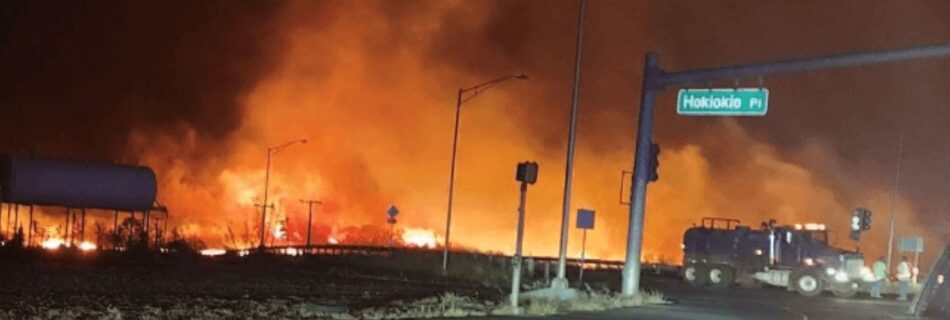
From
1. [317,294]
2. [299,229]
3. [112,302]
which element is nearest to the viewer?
[112,302]

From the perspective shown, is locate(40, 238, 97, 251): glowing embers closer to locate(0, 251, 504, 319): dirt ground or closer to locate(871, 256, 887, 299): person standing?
locate(0, 251, 504, 319): dirt ground

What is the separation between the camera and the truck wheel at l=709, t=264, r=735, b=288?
4806 cm

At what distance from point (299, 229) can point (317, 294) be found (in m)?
50.0

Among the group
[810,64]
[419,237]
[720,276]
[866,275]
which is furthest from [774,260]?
[419,237]

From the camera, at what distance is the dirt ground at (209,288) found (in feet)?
71.7

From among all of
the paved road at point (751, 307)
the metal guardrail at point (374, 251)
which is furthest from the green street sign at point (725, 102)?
the metal guardrail at point (374, 251)

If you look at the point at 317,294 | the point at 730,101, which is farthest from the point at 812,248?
the point at 317,294

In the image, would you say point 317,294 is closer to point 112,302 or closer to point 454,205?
point 112,302

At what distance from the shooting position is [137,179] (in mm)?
53250

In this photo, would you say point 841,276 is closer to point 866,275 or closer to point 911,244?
point 866,275

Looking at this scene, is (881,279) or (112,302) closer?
(112,302)

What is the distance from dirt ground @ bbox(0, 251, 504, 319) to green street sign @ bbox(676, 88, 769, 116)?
6517mm

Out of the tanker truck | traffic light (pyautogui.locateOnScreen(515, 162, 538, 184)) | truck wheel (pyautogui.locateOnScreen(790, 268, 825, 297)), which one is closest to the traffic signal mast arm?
traffic light (pyautogui.locateOnScreen(515, 162, 538, 184))

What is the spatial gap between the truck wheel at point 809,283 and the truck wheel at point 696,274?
14.2ft
